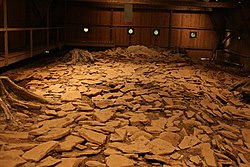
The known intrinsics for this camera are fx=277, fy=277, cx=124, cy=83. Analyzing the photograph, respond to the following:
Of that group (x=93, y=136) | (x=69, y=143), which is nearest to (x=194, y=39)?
(x=93, y=136)

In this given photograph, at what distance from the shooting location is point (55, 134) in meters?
4.59

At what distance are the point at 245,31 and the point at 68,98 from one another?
1023cm

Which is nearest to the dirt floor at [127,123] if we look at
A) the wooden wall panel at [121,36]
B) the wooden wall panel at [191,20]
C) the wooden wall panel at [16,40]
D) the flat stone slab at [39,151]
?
the flat stone slab at [39,151]

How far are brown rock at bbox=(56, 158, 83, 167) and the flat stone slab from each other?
31cm

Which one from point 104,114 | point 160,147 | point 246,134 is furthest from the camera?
point 104,114

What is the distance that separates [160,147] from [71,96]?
3.14 meters

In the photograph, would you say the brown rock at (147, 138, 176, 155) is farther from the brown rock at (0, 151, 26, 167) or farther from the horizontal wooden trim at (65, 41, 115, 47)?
the horizontal wooden trim at (65, 41, 115, 47)

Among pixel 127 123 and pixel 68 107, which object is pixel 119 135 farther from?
pixel 68 107

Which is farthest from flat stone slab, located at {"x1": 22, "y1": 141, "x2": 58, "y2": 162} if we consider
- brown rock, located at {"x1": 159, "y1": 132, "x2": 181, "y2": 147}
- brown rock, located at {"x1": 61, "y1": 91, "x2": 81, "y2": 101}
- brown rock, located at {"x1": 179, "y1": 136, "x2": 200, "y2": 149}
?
brown rock, located at {"x1": 61, "y1": 91, "x2": 81, "y2": 101}

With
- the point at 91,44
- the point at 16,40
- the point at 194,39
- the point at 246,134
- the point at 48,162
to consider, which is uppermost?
the point at 194,39

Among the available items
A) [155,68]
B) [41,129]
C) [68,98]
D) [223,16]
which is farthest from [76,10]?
[41,129]

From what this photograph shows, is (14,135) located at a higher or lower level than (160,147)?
higher

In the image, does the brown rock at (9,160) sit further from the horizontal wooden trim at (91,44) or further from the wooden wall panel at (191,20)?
the wooden wall panel at (191,20)

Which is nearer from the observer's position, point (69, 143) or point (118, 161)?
point (118, 161)
